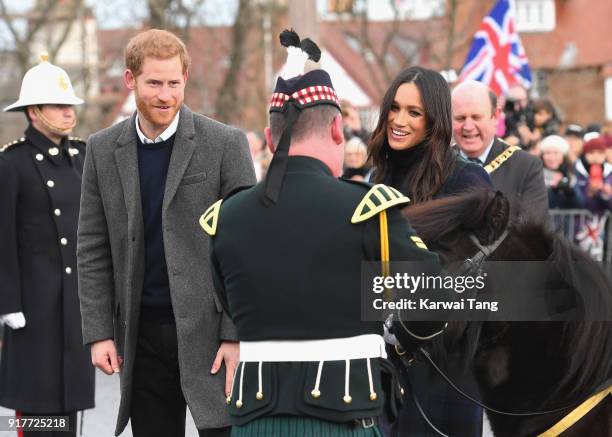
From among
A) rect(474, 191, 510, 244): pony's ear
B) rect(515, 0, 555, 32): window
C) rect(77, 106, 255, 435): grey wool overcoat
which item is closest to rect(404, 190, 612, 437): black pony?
rect(474, 191, 510, 244): pony's ear

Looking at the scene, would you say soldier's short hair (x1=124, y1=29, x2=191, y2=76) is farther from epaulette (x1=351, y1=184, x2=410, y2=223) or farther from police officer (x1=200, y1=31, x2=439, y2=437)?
epaulette (x1=351, y1=184, x2=410, y2=223)

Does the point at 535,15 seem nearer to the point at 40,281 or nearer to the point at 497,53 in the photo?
the point at 497,53

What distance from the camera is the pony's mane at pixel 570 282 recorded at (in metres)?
4.46

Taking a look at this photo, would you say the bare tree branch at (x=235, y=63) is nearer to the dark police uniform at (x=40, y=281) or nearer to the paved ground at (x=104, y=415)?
the paved ground at (x=104, y=415)

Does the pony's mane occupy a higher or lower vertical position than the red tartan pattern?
lower

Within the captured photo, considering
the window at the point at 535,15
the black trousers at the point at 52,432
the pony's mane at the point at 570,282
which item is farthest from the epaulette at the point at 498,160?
the window at the point at 535,15

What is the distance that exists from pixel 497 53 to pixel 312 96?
11.9m

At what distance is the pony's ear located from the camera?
4.45 metres

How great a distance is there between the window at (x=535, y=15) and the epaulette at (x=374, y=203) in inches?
1911

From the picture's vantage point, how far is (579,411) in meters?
4.58

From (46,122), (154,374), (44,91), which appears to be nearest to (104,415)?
(46,122)

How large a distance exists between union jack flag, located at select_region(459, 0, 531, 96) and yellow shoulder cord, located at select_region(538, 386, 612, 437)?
10.5m

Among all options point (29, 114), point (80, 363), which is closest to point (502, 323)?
point (80, 363)

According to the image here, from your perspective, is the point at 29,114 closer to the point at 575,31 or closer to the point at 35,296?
the point at 35,296
